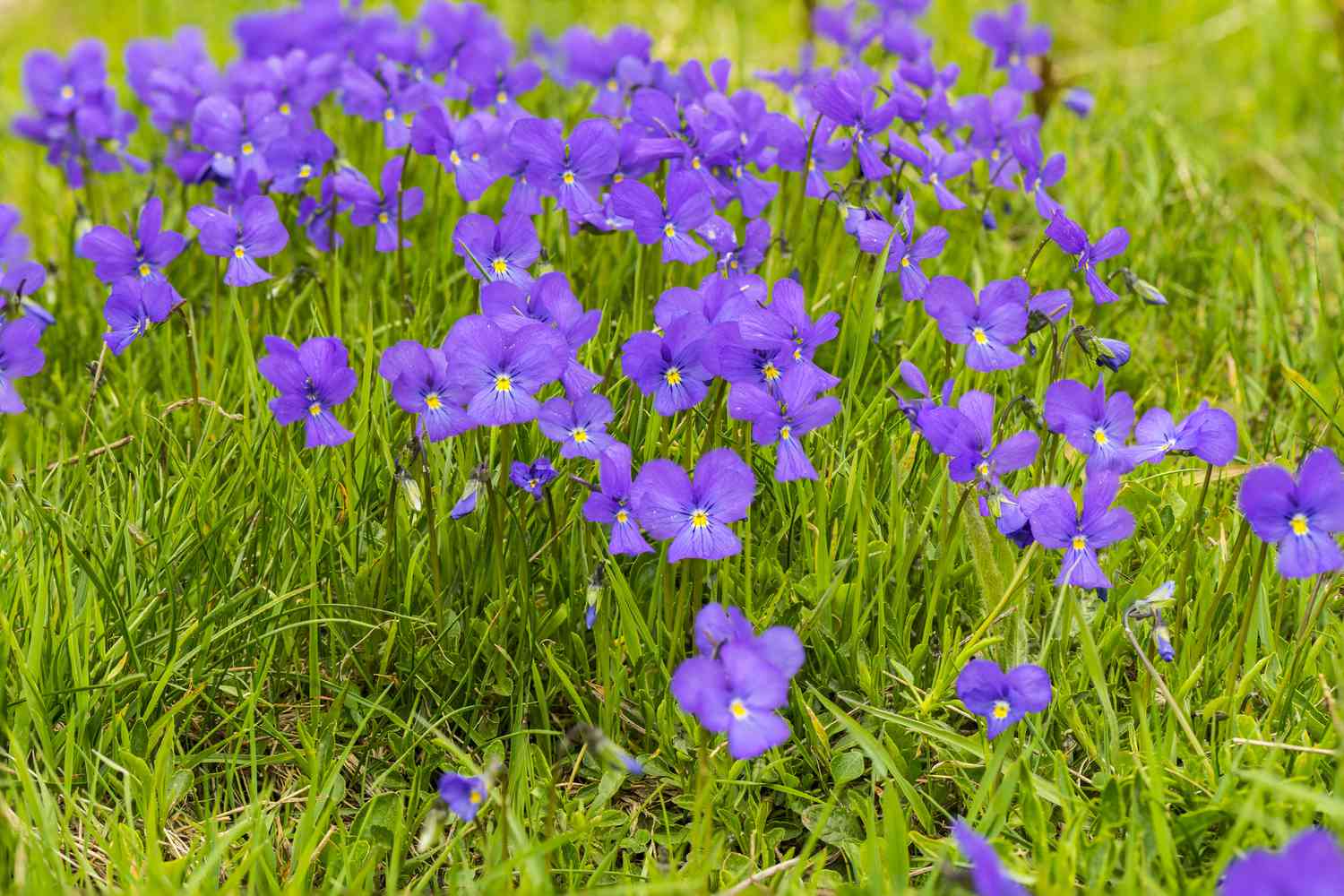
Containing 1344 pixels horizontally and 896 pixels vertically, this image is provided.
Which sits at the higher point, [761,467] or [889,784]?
[761,467]

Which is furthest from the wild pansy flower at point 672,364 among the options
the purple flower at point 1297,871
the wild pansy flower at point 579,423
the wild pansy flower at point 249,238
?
the purple flower at point 1297,871

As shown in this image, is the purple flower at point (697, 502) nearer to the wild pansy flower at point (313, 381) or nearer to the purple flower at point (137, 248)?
the wild pansy flower at point (313, 381)

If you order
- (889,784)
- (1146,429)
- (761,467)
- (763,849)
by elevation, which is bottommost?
(763,849)

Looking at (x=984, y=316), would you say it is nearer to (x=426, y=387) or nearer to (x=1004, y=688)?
(x=1004, y=688)

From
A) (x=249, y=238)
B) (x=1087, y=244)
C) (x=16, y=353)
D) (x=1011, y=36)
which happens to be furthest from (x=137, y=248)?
(x=1011, y=36)

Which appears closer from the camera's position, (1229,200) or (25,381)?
(25,381)

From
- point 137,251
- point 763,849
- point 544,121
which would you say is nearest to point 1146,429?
A: point 763,849

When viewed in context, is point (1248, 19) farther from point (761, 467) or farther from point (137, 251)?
point (137, 251)
